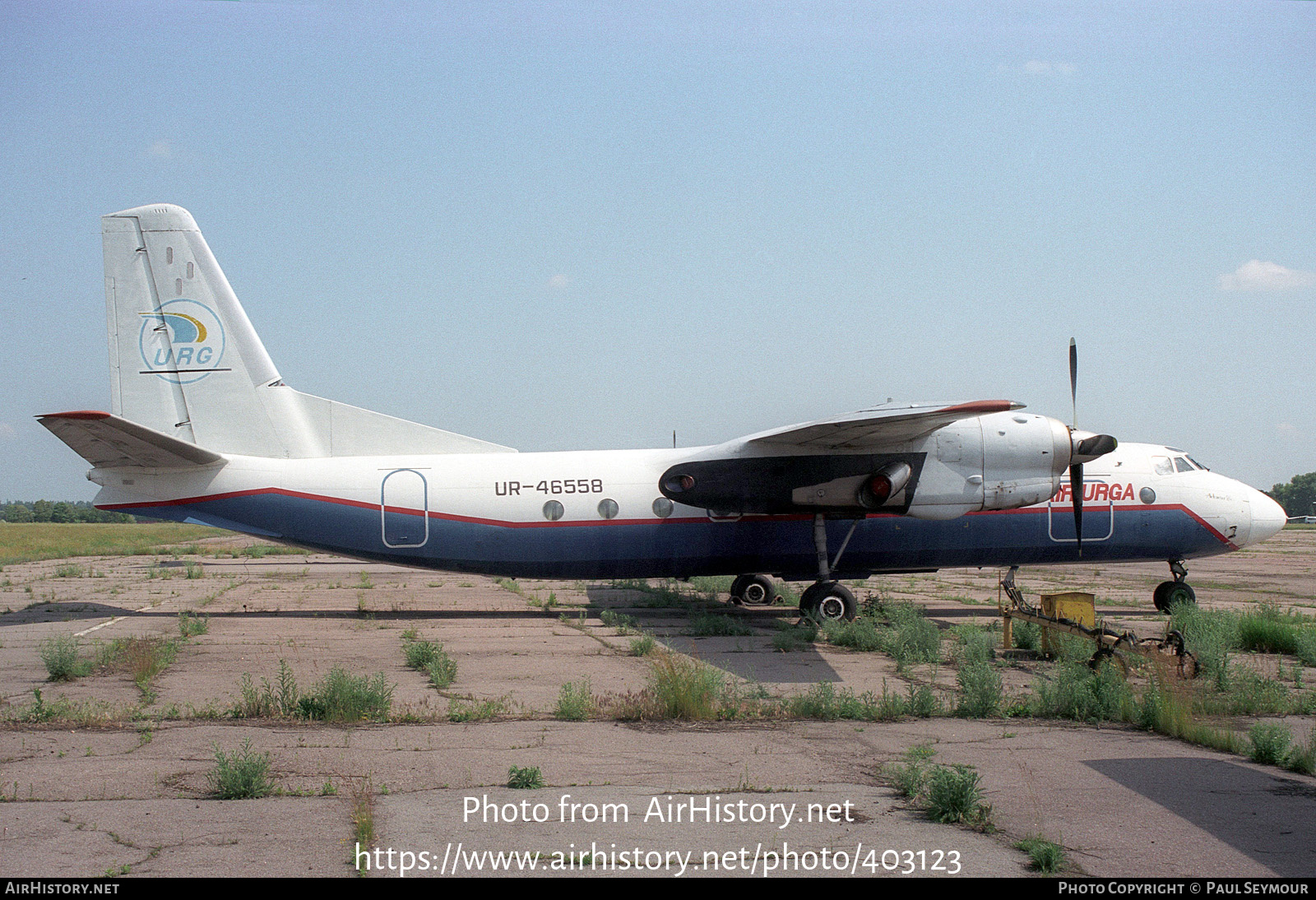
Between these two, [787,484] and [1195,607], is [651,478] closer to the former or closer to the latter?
[787,484]

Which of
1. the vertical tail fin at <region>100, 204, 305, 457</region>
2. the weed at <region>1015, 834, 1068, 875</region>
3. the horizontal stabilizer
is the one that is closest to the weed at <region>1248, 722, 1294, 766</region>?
the weed at <region>1015, 834, 1068, 875</region>

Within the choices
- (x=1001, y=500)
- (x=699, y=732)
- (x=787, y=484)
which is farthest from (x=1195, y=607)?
(x=699, y=732)

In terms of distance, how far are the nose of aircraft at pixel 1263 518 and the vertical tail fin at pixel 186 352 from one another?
1882 cm

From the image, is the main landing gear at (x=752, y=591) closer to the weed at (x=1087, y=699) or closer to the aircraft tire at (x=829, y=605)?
the aircraft tire at (x=829, y=605)

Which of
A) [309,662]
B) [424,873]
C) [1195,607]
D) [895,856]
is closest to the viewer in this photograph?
[424,873]

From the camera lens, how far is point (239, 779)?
6383 mm

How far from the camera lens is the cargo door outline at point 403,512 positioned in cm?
1612

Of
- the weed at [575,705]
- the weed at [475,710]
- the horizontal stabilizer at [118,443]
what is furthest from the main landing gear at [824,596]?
the horizontal stabilizer at [118,443]

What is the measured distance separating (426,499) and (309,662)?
458 centimetres

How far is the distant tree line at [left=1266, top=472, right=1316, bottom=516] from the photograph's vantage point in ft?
391

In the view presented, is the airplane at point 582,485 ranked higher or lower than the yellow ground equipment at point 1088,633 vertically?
higher

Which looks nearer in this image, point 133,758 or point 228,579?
point 133,758

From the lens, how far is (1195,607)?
16.5m

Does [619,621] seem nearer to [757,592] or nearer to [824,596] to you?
[824,596]
